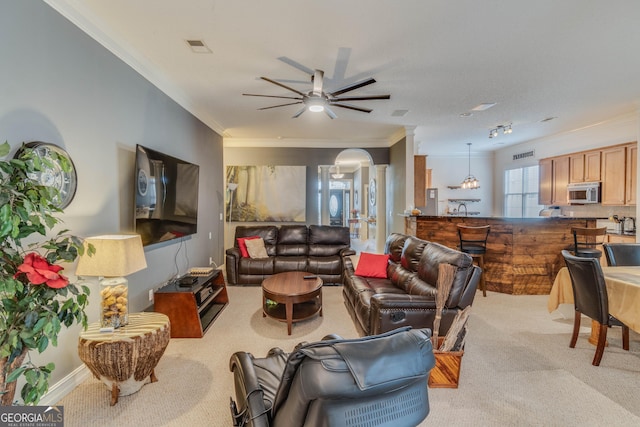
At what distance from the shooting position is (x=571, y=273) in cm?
278

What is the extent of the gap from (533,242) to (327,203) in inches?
159

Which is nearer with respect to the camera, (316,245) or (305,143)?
(316,245)

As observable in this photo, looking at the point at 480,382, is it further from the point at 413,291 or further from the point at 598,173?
the point at 598,173

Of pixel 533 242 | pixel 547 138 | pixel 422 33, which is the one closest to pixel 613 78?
pixel 533 242

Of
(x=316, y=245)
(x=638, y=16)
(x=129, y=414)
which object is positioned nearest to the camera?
(x=129, y=414)

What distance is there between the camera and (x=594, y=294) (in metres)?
2.52

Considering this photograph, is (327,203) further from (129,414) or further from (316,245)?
(129,414)

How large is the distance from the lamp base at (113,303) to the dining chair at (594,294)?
3.77 m

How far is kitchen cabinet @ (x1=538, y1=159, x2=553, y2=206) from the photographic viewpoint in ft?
21.4

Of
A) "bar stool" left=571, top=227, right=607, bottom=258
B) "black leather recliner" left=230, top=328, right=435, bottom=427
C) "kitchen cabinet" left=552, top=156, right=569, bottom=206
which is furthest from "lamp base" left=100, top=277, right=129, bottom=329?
"kitchen cabinet" left=552, top=156, right=569, bottom=206

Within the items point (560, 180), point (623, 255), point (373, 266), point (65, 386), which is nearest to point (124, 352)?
point (65, 386)

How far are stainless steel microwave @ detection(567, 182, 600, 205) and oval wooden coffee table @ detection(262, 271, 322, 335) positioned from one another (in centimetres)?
560

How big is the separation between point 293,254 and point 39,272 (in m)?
4.12

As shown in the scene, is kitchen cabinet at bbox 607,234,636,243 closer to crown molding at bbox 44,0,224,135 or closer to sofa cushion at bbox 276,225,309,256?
sofa cushion at bbox 276,225,309,256
